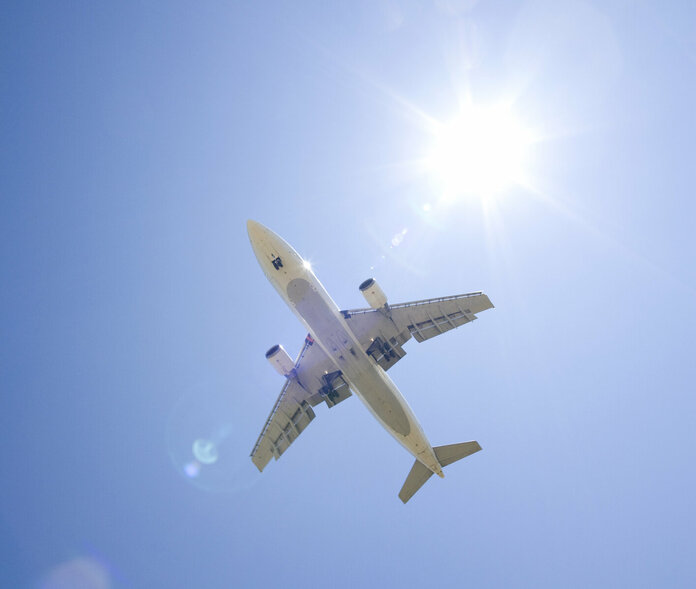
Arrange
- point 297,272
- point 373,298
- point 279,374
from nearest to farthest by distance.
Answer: point 297,272
point 373,298
point 279,374

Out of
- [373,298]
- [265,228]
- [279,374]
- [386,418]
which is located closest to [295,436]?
[279,374]

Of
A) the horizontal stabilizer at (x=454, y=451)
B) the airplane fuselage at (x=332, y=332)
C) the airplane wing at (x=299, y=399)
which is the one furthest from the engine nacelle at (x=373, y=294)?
the horizontal stabilizer at (x=454, y=451)

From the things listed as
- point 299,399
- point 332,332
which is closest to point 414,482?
point 299,399

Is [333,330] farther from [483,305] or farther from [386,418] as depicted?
[483,305]

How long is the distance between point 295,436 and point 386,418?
9.53m

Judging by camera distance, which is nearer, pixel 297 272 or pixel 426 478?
pixel 297 272

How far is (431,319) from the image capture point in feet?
104

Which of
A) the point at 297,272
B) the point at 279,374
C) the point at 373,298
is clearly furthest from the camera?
the point at 279,374

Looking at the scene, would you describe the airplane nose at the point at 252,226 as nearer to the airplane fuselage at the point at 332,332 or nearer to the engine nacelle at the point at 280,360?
the airplane fuselage at the point at 332,332

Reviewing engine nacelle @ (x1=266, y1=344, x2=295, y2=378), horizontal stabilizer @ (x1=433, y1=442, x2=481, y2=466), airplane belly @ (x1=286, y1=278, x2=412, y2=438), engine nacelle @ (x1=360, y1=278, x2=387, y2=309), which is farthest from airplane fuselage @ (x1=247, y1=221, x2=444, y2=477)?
engine nacelle @ (x1=266, y1=344, x2=295, y2=378)

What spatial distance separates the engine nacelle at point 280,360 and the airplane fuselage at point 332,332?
4.11 meters

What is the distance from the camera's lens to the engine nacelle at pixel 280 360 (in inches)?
1261

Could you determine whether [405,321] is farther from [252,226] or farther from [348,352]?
[252,226]

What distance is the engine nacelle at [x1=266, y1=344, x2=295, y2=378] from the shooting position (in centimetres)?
3203
